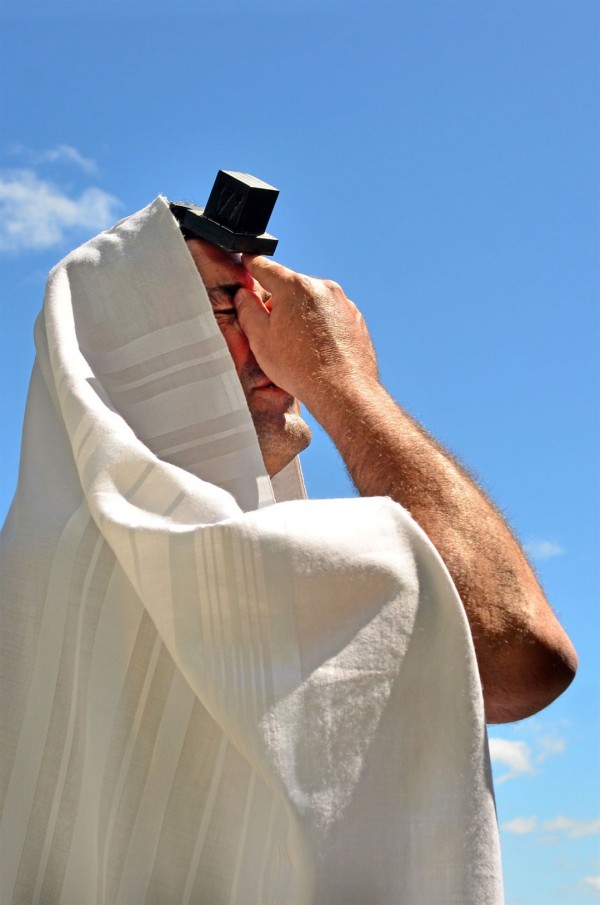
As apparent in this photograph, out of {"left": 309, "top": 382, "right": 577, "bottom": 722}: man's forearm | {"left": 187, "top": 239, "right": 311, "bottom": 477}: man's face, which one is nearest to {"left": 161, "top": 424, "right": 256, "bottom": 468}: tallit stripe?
{"left": 309, "top": 382, "right": 577, "bottom": 722}: man's forearm

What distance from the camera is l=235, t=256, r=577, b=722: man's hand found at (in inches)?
67.9

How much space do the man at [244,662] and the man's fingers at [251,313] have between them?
0.32 meters

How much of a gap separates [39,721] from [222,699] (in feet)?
1.51

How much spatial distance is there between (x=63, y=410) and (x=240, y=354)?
0.71 meters

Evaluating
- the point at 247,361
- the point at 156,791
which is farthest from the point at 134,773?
the point at 247,361

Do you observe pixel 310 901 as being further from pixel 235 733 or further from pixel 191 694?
pixel 191 694

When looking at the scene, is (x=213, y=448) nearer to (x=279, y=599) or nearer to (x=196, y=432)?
(x=196, y=432)

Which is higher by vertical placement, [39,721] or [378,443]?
[378,443]

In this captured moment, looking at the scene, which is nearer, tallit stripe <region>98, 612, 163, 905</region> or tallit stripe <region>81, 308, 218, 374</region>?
tallit stripe <region>98, 612, 163, 905</region>

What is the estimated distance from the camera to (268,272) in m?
2.41

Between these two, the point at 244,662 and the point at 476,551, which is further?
the point at 476,551

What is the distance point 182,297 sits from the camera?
2354 mm

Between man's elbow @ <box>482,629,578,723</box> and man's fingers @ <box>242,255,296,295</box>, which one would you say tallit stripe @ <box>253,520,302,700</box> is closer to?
man's elbow @ <box>482,629,578,723</box>

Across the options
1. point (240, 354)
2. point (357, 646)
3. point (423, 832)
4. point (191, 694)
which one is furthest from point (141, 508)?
point (240, 354)
